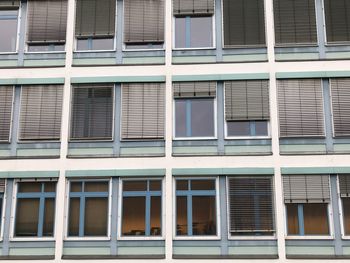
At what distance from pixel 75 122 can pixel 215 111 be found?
4.78m

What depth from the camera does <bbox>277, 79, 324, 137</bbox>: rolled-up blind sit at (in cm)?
1656

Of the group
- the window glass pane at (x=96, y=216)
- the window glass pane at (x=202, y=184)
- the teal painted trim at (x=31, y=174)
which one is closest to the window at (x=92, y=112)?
the teal painted trim at (x=31, y=174)

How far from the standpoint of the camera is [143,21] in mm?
17781

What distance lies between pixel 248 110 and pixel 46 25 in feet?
25.6

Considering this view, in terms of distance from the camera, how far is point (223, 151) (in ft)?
54.1

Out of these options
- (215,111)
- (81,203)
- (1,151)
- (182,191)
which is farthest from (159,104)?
(1,151)

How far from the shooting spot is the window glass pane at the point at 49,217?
16297 mm

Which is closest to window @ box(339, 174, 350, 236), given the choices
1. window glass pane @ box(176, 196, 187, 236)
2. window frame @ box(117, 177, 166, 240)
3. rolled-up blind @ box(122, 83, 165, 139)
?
window glass pane @ box(176, 196, 187, 236)

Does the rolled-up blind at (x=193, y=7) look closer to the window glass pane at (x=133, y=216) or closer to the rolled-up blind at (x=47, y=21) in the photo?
the rolled-up blind at (x=47, y=21)

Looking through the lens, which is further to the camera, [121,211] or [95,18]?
[95,18]

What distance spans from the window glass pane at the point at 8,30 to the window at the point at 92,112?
9.84 feet

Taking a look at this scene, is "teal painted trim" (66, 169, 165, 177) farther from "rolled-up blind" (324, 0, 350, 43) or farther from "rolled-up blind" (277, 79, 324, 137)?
"rolled-up blind" (324, 0, 350, 43)

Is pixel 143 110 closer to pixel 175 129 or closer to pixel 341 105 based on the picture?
pixel 175 129

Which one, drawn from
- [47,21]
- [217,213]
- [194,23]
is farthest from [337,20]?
[47,21]
